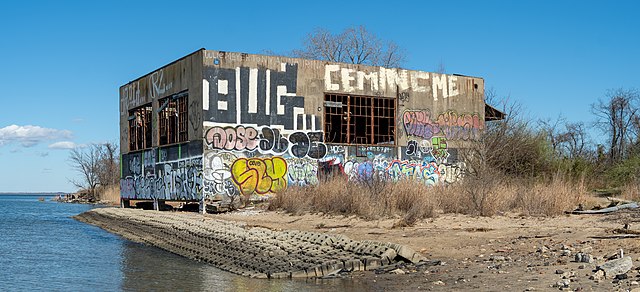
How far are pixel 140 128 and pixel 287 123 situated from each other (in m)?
10.3

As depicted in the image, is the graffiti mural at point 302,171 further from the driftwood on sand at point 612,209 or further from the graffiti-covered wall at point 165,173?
the driftwood on sand at point 612,209

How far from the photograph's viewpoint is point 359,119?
29312mm

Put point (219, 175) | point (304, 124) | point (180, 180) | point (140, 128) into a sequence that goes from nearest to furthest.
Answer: point (219, 175)
point (304, 124)
point (180, 180)
point (140, 128)

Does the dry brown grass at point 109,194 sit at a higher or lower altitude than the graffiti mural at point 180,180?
lower

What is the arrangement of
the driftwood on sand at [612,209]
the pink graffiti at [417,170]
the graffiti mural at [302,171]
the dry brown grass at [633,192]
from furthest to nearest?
the pink graffiti at [417,170], the graffiti mural at [302,171], the dry brown grass at [633,192], the driftwood on sand at [612,209]

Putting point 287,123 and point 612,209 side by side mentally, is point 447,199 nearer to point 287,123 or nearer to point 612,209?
point 612,209

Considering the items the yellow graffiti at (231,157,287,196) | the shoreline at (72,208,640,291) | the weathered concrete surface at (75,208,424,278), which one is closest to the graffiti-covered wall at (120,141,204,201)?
the yellow graffiti at (231,157,287,196)

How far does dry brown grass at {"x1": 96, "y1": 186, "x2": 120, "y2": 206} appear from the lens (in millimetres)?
60119

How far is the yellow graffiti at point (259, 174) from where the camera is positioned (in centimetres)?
2595

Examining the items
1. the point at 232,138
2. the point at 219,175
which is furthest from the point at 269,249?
the point at 232,138

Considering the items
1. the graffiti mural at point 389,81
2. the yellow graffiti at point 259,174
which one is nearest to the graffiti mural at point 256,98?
the yellow graffiti at point 259,174

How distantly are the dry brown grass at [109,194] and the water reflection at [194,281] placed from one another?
46.1m

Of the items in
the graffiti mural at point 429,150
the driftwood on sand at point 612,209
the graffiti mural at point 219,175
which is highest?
the graffiti mural at point 429,150

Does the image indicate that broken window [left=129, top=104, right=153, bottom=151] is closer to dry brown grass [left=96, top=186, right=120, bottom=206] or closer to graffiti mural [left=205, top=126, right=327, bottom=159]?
graffiti mural [left=205, top=126, right=327, bottom=159]
